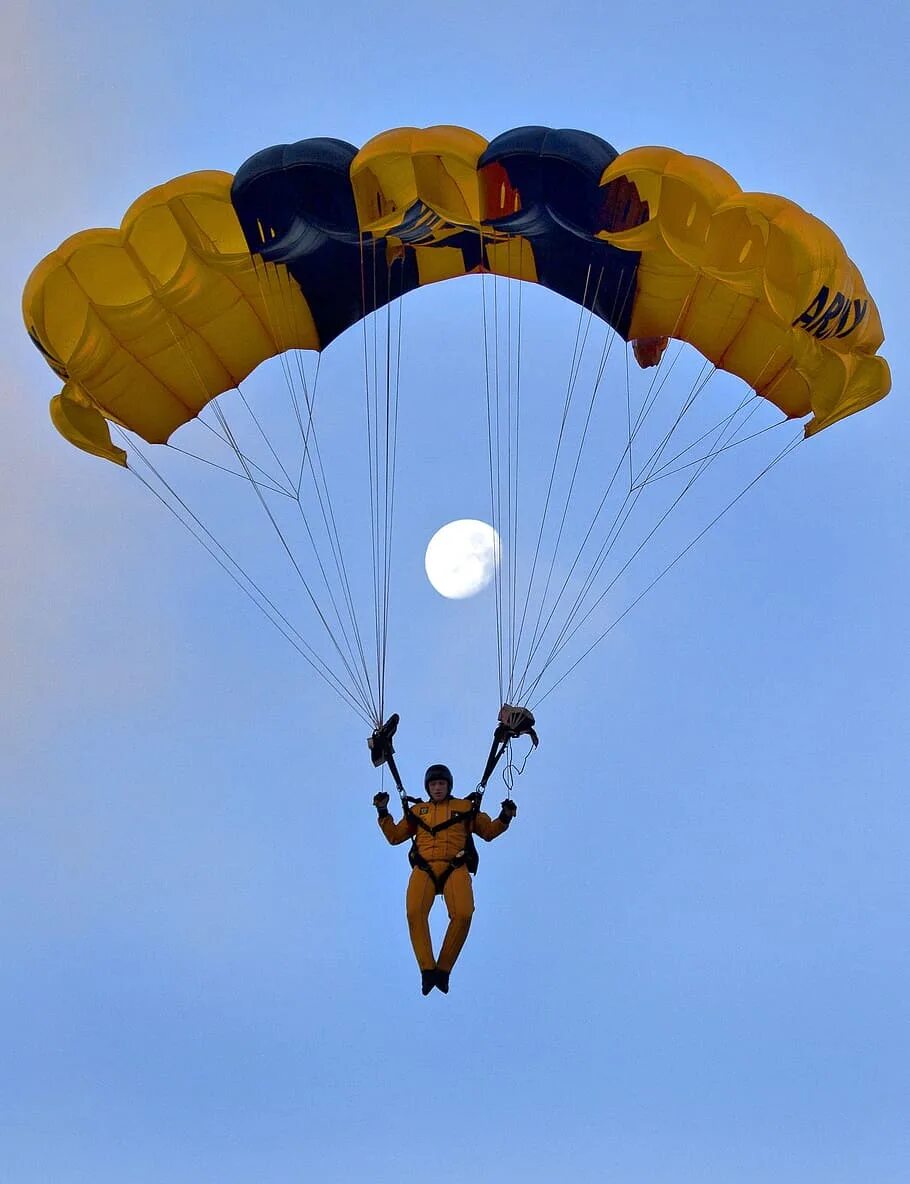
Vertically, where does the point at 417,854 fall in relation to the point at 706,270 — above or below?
below

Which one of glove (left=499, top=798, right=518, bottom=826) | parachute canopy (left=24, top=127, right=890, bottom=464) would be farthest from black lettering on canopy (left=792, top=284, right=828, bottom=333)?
glove (left=499, top=798, right=518, bottom=826)

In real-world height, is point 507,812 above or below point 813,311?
below

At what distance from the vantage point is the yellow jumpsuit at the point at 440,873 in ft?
49.3

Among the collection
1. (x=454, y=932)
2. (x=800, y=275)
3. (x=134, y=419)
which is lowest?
(x=454, y=932)

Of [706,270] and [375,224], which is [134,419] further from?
[706,270]

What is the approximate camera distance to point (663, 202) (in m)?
14.8

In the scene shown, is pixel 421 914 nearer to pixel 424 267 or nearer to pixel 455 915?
pixel 455 915

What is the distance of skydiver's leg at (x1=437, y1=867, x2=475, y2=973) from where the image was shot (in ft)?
49.2

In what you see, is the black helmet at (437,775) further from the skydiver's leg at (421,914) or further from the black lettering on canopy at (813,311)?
the black lettering on canopy at (813,311)

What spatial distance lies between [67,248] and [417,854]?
5.36 metres

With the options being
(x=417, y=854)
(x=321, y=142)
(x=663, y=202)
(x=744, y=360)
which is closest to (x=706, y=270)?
(x=663, y=202)

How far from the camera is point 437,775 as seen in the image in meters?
15.6

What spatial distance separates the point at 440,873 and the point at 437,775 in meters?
0.79

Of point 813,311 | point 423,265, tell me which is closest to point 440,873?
point 813,311
